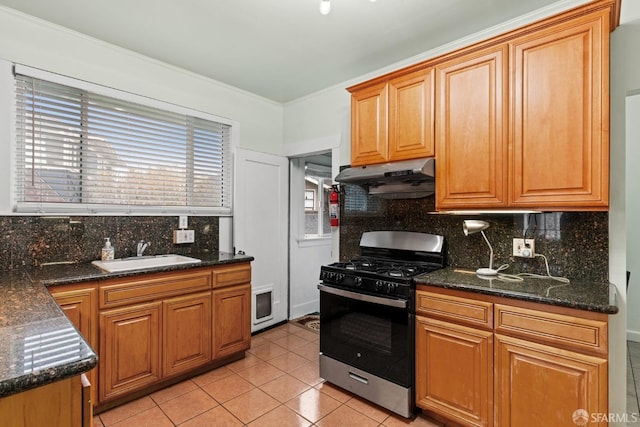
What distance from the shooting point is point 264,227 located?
3.55 m

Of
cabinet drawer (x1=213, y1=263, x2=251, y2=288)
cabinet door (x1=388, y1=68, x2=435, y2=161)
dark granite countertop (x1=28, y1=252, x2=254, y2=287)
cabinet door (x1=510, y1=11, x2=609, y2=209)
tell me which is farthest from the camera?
cabinet drawer (x1=213, y1=263, x2=251, y2=288)

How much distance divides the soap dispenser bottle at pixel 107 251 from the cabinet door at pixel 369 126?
2023mm

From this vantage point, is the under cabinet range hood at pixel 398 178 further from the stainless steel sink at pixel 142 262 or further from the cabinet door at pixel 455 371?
the stainless steel sink at pixel 142 262

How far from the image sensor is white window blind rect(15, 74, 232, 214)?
2250mm

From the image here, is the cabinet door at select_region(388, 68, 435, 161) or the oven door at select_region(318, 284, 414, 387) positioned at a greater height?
the cabinet door at select_region(388, 68, 435, 161)

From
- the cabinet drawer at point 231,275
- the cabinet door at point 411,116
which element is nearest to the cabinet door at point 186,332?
the cabinet drawer at point 231,275

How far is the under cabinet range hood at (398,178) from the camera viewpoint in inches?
88.1

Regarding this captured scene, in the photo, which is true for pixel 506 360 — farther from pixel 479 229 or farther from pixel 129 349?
pixel 129 349

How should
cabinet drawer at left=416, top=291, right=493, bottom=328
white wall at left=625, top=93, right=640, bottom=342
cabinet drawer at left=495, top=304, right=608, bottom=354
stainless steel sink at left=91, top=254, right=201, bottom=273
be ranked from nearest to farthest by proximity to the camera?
cabinet drawer at left=495, top=304, right=608, bottom=354 < cabinet drawer at left=416, top=291, right=493, bottom=328 < stainless steel sink at left=91, top=254, right=201, bottom=273 < white wall at left=625, top=93, right=640, bottom=342

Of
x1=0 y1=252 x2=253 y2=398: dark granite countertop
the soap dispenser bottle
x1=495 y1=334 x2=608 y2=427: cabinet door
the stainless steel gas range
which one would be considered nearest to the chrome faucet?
the soap dispenser bottle

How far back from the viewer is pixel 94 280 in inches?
79.3

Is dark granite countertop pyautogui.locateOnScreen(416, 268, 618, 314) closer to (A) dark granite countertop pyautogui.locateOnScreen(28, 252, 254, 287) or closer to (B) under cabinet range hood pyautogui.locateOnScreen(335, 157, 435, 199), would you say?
(B) under cabinet range hood pyautogui.locateOnScreen(335, 157, 435, 199)

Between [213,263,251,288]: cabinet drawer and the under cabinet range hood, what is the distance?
1.12 metres

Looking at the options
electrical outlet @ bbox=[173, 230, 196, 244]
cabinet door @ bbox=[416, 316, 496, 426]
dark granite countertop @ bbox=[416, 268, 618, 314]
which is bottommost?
cabinet door @ bbox=[416, 316, 496, 426]
